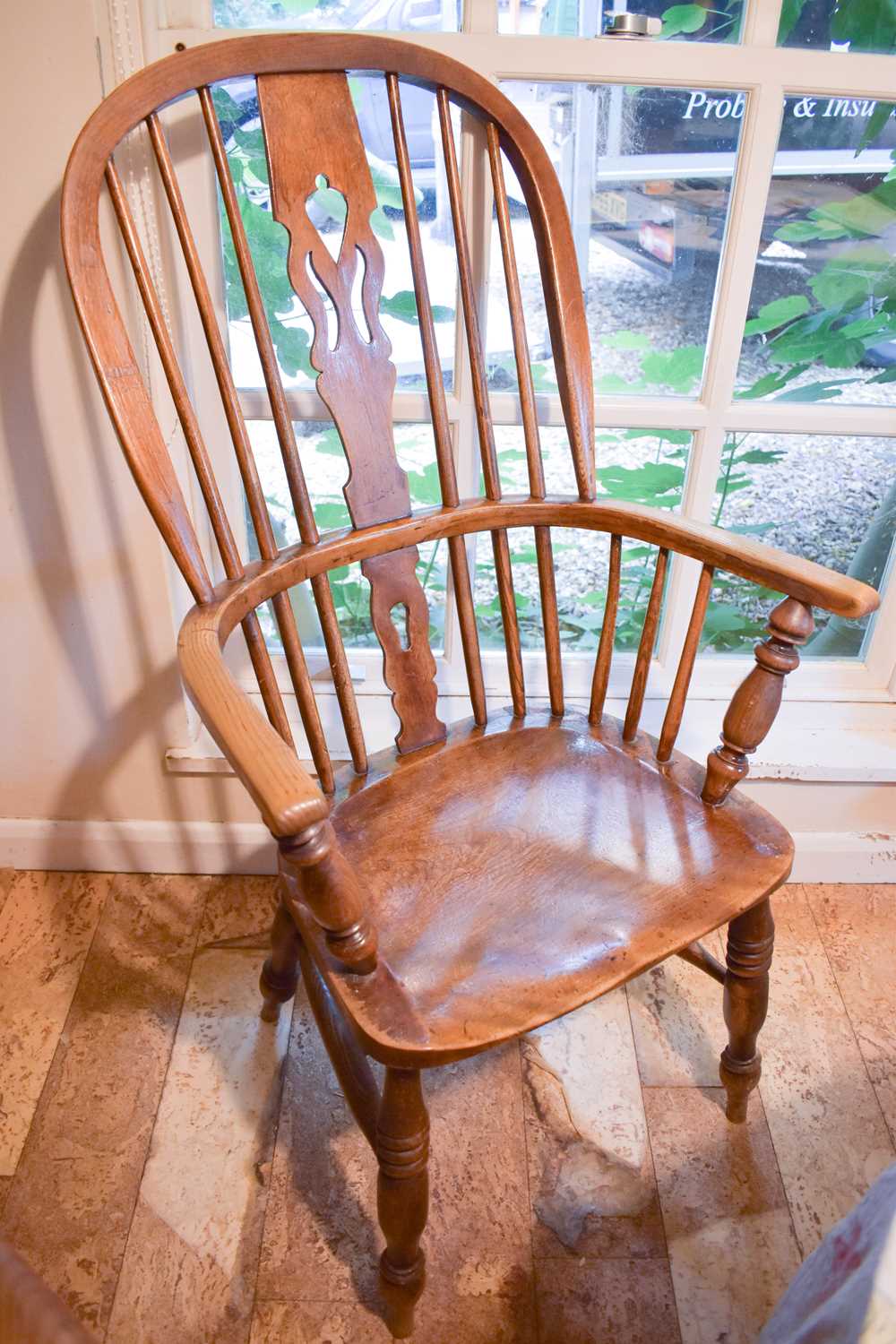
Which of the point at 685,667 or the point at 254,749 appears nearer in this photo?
the point at 254,749

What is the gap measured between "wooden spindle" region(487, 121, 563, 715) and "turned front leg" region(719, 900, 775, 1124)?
1.07ft

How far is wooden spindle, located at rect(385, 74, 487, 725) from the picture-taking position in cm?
97

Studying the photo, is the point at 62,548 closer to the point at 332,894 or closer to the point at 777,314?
the point at 332,894

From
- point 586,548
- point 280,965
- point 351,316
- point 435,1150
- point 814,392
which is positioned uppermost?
point 351,316

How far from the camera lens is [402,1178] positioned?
87 cm

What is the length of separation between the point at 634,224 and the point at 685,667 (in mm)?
602

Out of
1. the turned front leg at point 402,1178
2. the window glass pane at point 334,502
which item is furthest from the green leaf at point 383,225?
the turned front leg at point 402,1178

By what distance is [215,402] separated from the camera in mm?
1252

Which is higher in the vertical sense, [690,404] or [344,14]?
[344,14]

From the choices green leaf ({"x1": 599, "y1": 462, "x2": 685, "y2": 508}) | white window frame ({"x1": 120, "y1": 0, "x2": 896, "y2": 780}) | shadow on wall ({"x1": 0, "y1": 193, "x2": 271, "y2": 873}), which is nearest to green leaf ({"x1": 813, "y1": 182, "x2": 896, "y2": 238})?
white window frame ({"x1": 120, "y1": 0, "x2": 896, "y2": 780})

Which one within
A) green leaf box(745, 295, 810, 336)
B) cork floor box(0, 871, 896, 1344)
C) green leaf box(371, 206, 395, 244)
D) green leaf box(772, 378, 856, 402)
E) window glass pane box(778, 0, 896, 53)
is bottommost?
cork floor box(0, 871, 896, 1344)

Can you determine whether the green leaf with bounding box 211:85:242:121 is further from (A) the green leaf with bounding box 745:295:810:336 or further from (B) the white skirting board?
(B) the white skirting board

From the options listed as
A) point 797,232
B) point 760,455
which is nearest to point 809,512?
point 760,455

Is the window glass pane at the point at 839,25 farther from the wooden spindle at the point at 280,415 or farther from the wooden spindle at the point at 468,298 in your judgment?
the wooden spindle at the point at 280,415
